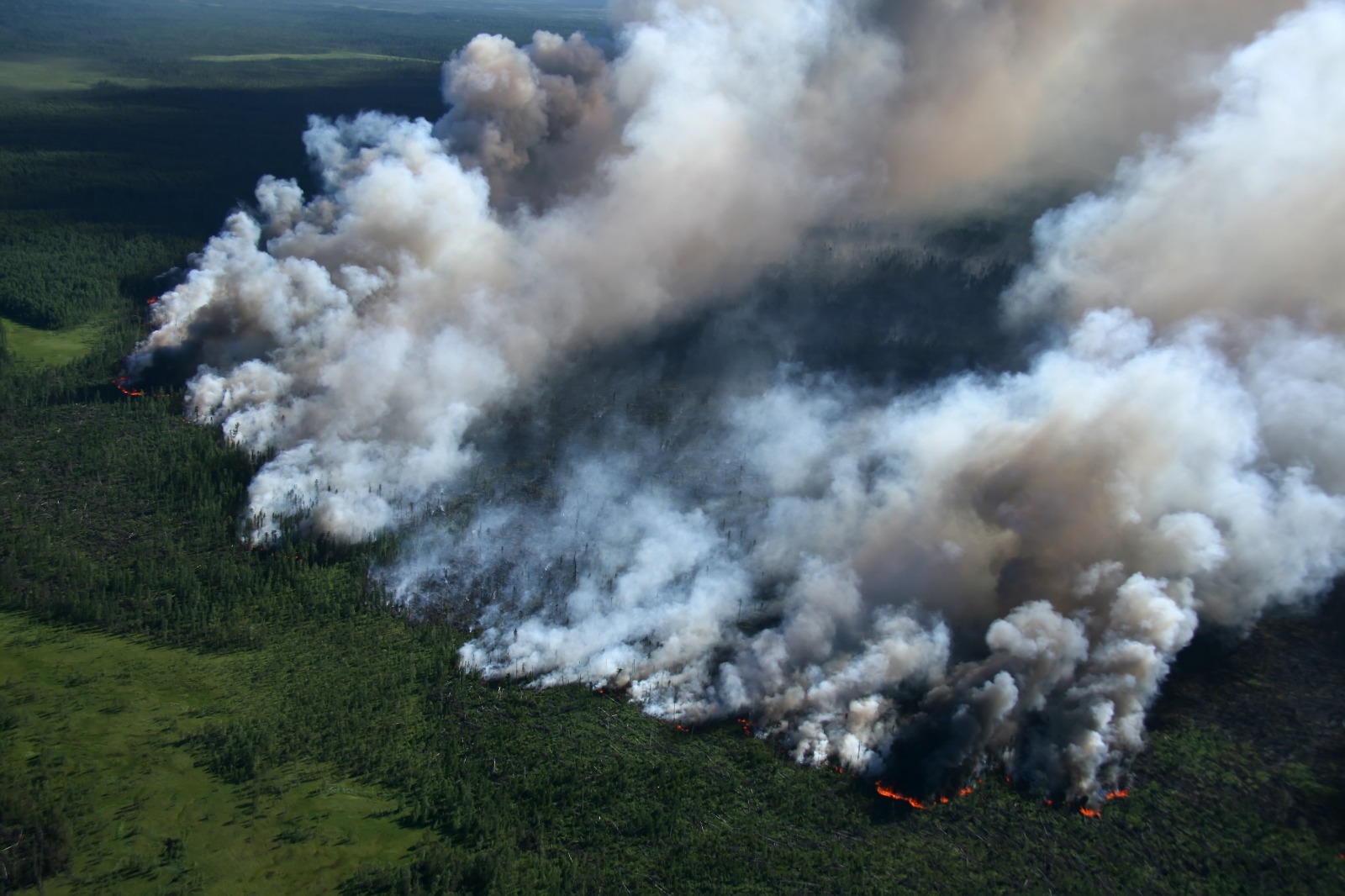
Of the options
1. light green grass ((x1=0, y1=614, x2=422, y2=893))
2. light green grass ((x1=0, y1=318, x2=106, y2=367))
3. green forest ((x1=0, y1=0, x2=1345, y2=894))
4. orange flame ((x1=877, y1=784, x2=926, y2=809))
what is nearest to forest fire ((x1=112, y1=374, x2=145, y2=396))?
light green grass ((x1=0, y1=318, x2=106, y2=367))

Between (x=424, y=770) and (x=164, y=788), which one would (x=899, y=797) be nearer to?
(x=424, y=770)

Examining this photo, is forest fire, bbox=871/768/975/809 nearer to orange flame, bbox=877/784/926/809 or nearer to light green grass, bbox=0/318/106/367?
orange flame, bbox=877/784/926/809

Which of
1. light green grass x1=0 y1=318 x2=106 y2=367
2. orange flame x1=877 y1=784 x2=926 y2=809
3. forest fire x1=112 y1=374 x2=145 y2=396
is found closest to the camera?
orange flame x1=877 y1=784 x2=926 y2=809

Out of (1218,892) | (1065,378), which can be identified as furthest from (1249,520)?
(1218,892)

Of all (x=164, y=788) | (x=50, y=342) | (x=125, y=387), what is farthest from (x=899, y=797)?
(x=50, y=342)

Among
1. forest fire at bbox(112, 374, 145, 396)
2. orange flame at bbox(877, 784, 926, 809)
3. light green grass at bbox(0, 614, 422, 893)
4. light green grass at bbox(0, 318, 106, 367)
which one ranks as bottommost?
light green grass at bbox(0, 614, 422, 893)
